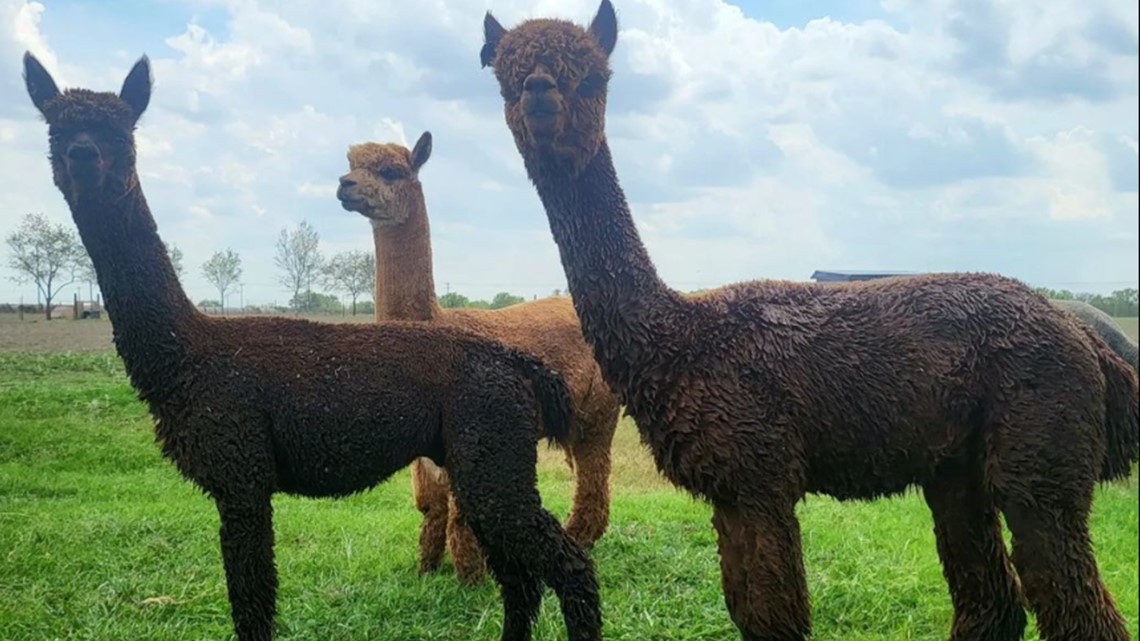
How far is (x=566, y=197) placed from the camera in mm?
3611

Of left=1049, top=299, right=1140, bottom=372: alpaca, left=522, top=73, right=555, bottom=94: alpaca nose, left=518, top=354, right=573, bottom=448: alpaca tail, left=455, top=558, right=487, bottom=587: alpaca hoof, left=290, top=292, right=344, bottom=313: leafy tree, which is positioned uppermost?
left=522, top=73, right=555, bottom=94: alpaca nose

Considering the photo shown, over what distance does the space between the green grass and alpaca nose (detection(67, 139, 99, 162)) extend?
2246 millimetres

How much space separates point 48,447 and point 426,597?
8.40 feet

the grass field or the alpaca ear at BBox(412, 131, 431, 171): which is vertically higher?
the alpaca ear at BBox(412, 131, 431, 171)

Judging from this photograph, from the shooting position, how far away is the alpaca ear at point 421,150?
17.5 ft

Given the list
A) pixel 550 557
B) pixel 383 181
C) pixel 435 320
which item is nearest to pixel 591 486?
pixel 435 320

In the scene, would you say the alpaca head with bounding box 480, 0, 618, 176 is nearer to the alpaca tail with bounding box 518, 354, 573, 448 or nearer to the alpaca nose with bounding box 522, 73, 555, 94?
the alpaca nose with bounding box 522, 73, 555, 94

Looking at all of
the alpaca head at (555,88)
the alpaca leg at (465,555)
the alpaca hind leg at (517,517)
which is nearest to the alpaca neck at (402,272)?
the alpaca leg at (465,555)

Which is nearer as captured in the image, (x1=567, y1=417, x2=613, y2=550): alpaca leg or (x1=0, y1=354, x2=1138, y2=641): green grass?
(x1=0, y1=354, x2=1138, y2=641): green grass

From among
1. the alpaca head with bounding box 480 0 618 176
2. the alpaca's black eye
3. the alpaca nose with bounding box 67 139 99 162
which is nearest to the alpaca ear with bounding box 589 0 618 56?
the alpaca head with bounding box 480 0 618 176

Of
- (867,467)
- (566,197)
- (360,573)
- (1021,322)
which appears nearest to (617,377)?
(566,197)

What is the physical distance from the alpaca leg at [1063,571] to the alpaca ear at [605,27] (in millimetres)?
2335

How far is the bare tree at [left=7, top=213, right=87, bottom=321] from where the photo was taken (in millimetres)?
4914

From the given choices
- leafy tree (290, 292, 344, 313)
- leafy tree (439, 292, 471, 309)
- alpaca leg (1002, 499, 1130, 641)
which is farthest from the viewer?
leafy tree (439, 292, 471, 309)
